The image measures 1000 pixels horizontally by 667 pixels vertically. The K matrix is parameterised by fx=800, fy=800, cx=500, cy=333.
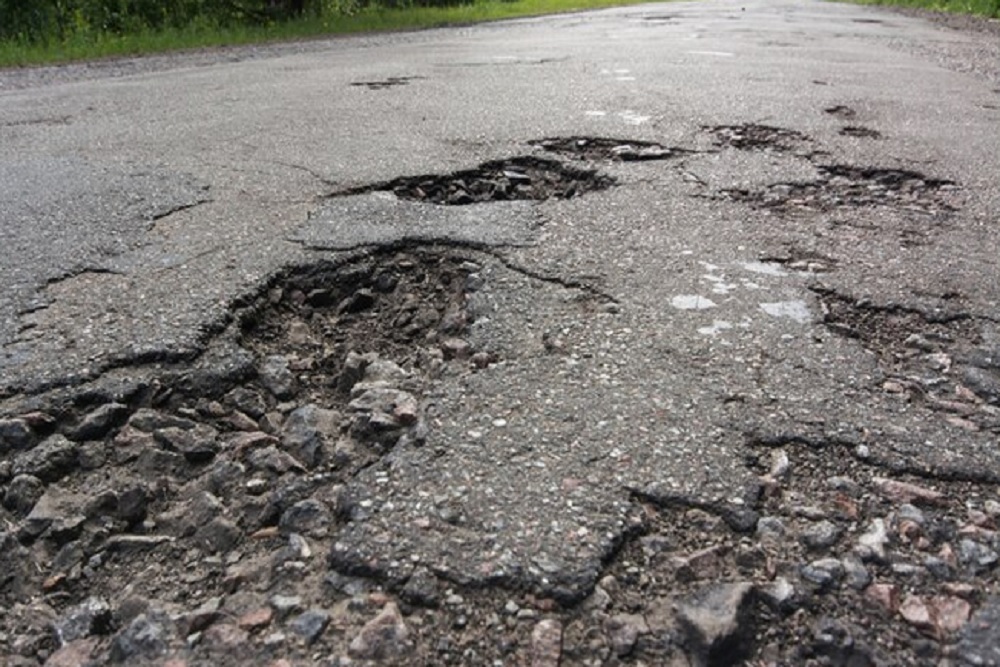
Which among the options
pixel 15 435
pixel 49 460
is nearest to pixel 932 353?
pixel 49 460

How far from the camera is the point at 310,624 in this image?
1.30 meters

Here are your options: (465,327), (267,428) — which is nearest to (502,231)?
(465,327)

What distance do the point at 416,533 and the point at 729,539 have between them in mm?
576

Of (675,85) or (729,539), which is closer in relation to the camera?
(729,539)

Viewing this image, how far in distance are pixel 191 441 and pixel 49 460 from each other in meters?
0.29

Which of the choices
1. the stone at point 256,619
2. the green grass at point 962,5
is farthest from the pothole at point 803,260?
the green grass at point 962,5

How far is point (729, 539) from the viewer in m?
1.47

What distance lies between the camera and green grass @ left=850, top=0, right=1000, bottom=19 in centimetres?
1318

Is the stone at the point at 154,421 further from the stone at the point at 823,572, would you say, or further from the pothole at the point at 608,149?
the pothole at the point at 608,149

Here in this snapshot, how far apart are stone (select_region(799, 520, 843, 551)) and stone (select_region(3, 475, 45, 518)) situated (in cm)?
153

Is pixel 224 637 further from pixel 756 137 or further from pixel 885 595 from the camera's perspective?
pixel 756 137

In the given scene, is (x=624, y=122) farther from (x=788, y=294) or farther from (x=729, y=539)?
(x=729, y=539)

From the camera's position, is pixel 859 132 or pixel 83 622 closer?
pixel 83 622

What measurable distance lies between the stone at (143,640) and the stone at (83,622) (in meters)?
0.05
